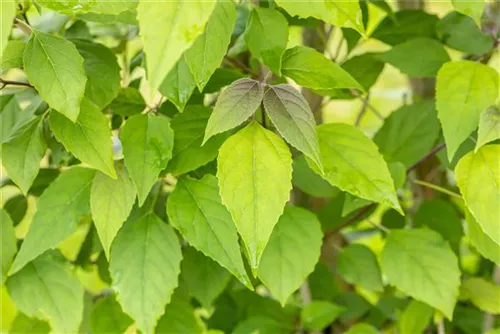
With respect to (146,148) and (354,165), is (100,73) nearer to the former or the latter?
(146,148)

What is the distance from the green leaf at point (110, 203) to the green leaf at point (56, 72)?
88 millimetres

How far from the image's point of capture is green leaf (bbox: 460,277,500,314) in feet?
2.47

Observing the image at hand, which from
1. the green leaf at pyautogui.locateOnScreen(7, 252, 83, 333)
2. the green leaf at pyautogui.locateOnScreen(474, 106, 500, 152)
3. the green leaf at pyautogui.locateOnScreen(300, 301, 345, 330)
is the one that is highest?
the green leaf at pyautogui.locateOnScreen(474, 106, 500, 152)

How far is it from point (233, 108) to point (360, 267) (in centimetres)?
36

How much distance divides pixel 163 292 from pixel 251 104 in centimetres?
19

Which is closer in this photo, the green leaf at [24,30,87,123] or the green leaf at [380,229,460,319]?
the green leaf at [24,30,87,123]

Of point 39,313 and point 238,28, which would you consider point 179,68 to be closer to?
point 238,28

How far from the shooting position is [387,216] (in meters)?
0.89

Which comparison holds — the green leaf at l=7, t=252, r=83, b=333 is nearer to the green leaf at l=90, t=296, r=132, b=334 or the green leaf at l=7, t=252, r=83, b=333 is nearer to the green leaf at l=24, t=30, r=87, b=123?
the green leaf at l=90, t=296, r=132, b=334

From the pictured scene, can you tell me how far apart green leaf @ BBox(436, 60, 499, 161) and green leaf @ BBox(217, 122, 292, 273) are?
0.49ft

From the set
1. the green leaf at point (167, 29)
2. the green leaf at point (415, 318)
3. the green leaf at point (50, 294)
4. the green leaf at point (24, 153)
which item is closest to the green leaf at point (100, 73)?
the green leaf at point (24, 153)

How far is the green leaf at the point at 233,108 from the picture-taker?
478 millimetres

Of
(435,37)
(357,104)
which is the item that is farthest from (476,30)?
(357,104)

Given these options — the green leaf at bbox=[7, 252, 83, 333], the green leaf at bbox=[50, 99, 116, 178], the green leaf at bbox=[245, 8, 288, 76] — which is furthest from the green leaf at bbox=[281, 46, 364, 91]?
the green leaf at bbox=[7, 252, 83, 333]
